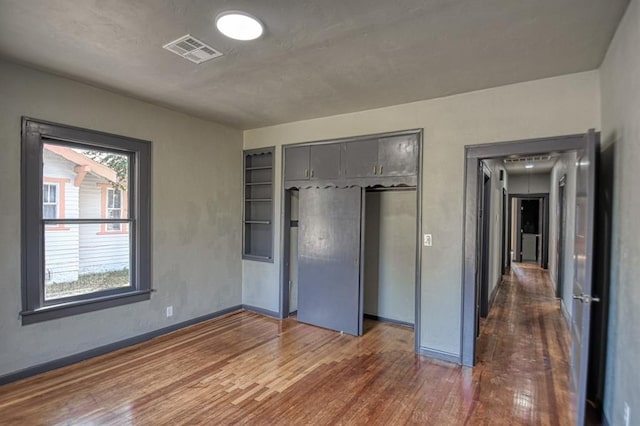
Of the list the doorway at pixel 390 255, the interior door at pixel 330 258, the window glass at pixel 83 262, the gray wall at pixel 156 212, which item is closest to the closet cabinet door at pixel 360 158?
the interior door at pixel 330 258

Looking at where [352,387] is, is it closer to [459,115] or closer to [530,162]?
[459,115]

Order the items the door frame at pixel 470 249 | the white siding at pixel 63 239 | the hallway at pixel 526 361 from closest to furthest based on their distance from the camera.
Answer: the hallway at pixel 526 361
the white siding at pixel 63 239
the door frame at pixel 470 249

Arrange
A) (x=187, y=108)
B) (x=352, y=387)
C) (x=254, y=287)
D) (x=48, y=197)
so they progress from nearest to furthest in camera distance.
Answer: (x=352, y=387)
(x=48, y=197)
(x=187, y=108)
(x=254, y=287)

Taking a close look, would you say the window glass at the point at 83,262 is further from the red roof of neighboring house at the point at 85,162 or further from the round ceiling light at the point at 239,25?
the round ceiling light at the point at 239,25

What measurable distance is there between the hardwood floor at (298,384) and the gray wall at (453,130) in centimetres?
57

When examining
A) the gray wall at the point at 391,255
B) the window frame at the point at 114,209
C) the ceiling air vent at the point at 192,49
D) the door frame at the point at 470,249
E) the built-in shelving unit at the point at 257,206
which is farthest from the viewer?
the built-in shelving unit at the point at 257,206

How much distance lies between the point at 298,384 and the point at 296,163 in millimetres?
2675

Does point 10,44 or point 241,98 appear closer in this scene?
point 10,44

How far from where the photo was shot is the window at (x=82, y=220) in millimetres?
Result: 2947

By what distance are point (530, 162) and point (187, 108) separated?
7158 mm

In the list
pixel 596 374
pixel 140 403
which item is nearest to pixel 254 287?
pixel 140 403

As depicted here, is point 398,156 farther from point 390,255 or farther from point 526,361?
point 526,361

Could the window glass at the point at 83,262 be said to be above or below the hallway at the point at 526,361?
above

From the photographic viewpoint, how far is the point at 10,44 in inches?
97.0
